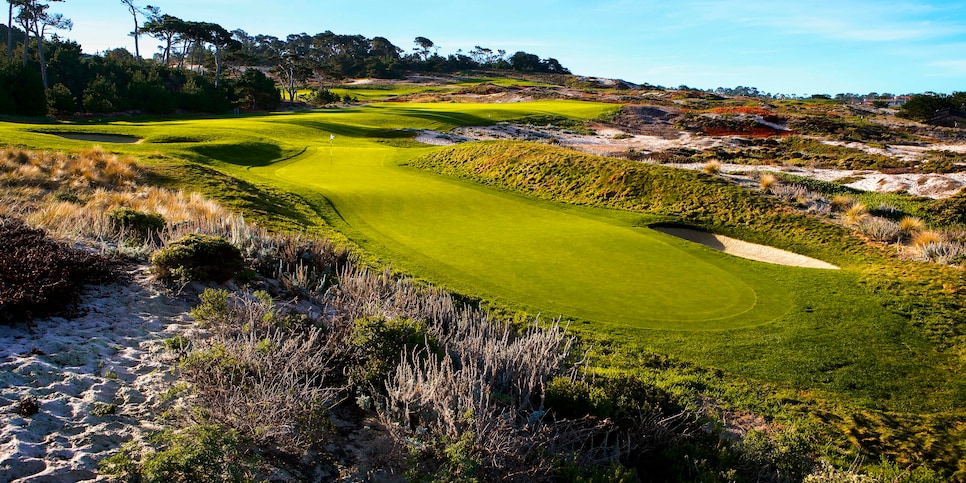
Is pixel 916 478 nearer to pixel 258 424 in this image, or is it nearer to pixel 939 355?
pixel 939 355

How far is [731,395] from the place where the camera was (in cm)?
668

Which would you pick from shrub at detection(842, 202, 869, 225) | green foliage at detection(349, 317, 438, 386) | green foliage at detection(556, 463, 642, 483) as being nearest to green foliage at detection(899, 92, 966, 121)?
shrub at detection(842, 202, 869, 225)

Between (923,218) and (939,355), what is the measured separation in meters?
9.80

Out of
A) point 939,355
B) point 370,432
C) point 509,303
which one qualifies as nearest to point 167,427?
point 370,432

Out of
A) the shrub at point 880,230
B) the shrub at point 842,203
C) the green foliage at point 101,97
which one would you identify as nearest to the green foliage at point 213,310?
the shrub at point 880,230

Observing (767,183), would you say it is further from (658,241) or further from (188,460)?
(188,460)

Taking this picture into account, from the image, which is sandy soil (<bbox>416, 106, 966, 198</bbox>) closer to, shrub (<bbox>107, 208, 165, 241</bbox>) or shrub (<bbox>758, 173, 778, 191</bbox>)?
shrub (<bbox>758, 173, 778, 191</bbox>)

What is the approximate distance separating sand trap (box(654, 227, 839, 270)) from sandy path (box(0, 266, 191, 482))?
476 inches

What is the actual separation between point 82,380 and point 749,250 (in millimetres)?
13594

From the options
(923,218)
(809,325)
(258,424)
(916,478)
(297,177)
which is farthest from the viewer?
(297,177)

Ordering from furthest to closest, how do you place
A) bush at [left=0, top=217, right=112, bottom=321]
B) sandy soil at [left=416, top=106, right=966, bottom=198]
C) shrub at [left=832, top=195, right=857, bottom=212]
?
1. sandy soil at [left=416, top=106, right=966, bottom=198]
2. shrub at [left=832, top=195, right=857, bottom=212]
3. bush at [left=0, top=217, right=112, bottom=321]

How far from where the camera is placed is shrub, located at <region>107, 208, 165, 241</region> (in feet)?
28.8

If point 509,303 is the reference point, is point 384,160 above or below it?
above

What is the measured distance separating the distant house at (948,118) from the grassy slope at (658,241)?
5379 centimetres
